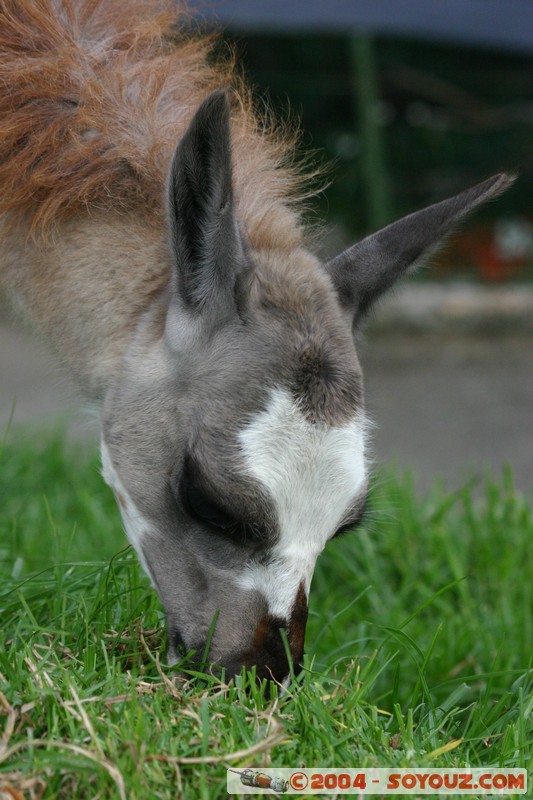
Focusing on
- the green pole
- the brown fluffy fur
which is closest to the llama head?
the brown fluffy fur

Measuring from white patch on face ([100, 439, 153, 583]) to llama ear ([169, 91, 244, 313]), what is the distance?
1.82 ft

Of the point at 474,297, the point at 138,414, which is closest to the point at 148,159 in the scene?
the point at 138,414

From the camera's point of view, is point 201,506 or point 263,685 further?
point 201,506

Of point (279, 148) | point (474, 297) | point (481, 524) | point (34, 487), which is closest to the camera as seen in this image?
point (279, 148)

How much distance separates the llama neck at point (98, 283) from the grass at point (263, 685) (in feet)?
1.92

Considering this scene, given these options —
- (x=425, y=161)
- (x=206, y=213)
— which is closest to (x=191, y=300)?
(x=206, y=213)

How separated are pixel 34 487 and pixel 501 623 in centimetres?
252

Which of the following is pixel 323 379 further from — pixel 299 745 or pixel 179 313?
pixel 299 745

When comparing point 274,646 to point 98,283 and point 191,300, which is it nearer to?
point 191,300

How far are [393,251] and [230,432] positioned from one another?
0.93m

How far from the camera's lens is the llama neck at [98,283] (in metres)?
3.20

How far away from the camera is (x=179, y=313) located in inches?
120

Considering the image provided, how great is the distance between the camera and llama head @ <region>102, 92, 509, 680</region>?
279 cm

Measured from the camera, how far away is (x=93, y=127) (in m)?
3.25
